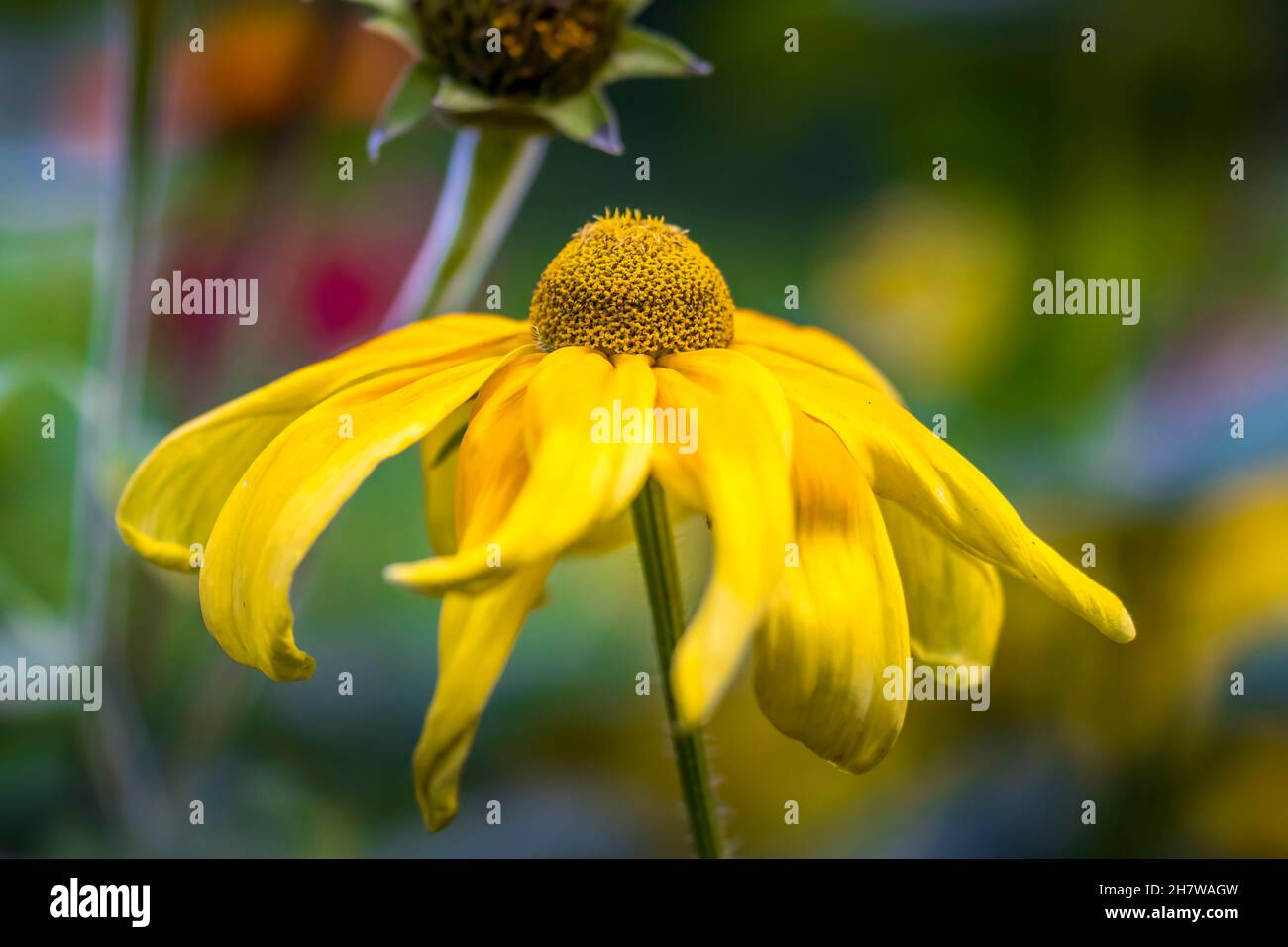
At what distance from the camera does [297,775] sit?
768mm

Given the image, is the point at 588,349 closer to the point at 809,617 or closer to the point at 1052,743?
the point at 809,617

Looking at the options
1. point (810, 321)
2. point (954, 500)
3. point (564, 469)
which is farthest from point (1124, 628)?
point (810, 321)

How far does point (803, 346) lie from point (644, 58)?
0.15 m

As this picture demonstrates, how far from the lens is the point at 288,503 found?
11.3 inches

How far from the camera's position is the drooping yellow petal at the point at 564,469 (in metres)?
0.24

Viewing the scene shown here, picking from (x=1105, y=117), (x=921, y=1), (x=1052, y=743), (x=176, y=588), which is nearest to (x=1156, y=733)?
(x=1052, y=743)

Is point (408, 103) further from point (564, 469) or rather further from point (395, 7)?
point (564, 469)

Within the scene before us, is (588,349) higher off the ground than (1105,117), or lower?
lower

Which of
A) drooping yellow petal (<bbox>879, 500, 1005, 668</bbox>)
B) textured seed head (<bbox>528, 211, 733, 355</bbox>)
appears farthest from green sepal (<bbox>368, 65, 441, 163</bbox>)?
drooping yellow petal (<bbox>879, 500, 1005, 668</bbox>)

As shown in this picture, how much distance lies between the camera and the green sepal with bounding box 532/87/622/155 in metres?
0.42

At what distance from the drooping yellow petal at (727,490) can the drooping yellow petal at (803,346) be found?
2.3 inches

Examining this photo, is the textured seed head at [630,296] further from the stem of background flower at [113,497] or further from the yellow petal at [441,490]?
the stem of background flower at [113,497]

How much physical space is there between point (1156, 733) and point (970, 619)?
18.2 inches
